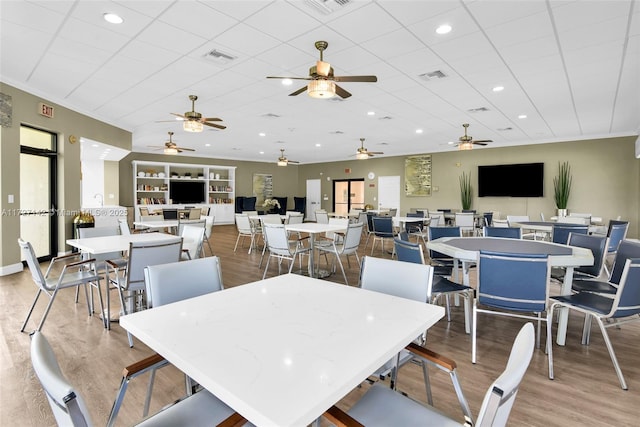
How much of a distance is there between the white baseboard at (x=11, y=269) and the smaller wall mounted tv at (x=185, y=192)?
304 inches

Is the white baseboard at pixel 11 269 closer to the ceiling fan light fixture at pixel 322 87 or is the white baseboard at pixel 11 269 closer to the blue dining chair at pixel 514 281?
the ceiling fan light fixture at pixel 322 87

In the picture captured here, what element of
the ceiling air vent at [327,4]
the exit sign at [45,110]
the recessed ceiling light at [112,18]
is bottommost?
the exit sign at [45,110]

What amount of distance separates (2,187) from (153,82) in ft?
9.09

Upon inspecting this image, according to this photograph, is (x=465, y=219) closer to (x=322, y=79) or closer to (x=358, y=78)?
(x=358, y=78)

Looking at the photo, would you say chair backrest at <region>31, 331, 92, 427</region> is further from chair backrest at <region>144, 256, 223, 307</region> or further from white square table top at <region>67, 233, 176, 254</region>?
white square table top at <region>67, 233, 176, 254</region>

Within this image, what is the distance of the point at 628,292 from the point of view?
2.21m

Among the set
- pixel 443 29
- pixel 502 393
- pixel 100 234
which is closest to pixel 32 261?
pixel 100 234

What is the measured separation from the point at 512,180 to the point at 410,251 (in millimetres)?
9019

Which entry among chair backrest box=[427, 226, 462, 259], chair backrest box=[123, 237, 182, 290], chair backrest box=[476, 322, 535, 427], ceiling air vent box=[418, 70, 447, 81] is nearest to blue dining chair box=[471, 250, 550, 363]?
chair backrest box=[427, 226, 462, 259]

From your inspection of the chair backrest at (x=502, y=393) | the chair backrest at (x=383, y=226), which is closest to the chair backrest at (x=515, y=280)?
the chair backrest at (x=502, y=393)

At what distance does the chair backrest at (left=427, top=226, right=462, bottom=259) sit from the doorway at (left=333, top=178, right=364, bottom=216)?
10.2m

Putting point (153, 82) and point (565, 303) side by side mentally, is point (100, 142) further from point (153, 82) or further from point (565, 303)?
point (565, 303)

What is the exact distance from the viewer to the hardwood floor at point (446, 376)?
1.96 m

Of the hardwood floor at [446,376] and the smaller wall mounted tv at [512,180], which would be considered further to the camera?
the smaller wall mounted tv at [512,180]
